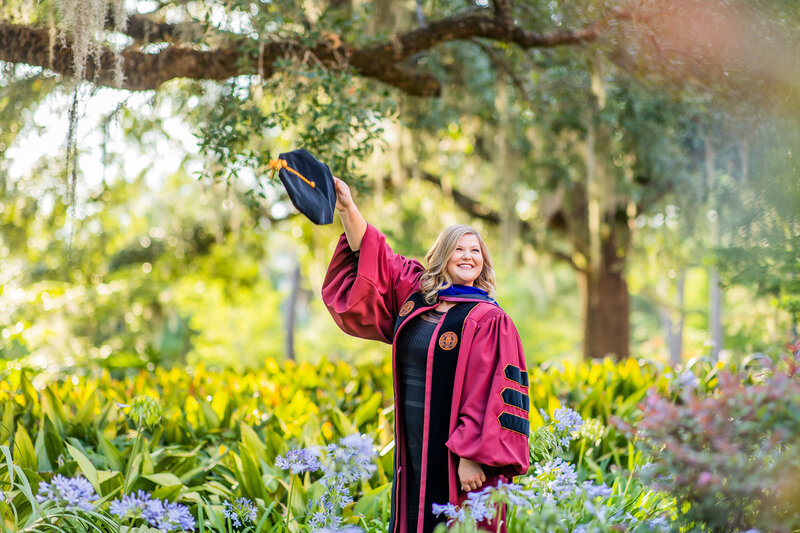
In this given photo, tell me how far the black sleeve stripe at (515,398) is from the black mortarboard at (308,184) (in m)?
0.88

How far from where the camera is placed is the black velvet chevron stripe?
2221mm

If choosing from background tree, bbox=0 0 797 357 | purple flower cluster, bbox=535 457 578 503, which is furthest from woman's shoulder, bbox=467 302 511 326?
background tree, bbox=0 0 797 357

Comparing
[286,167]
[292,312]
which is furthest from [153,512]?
[292,312]

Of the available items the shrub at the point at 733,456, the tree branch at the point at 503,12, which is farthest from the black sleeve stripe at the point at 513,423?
the tree branch at the point at 503,12

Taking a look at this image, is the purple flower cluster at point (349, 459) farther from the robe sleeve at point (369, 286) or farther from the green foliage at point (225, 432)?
the robe sleeve at point (369, 286)

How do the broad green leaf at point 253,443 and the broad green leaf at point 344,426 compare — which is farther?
the broad green leaf at point 344,426

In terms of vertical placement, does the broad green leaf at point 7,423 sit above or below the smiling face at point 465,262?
below

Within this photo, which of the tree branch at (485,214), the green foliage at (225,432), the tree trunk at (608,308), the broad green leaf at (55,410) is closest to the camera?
the green foliage at (225,432)

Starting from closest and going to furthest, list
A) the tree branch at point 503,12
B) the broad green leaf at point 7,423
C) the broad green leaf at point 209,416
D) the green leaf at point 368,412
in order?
1. the broad green leaf at point 7,423
2. the broad green leaf at point 209,416
3. the green leaf at point 368,412
4. the tree branch at point 503,12

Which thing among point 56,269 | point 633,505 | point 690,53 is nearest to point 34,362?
point 56,269

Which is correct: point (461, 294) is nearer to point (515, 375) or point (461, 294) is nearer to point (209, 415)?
point (515, 375)

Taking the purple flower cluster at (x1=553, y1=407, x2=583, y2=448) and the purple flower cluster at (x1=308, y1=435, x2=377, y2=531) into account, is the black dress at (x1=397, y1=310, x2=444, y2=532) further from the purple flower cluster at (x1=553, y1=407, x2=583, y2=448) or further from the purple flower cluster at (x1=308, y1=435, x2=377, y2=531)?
the purple flower cluster at (x1=553, y1=407, x2=583, y2=448)

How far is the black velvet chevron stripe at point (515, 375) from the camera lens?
7.29ft

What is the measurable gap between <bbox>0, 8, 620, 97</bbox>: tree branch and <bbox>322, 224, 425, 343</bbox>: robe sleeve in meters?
1.58
